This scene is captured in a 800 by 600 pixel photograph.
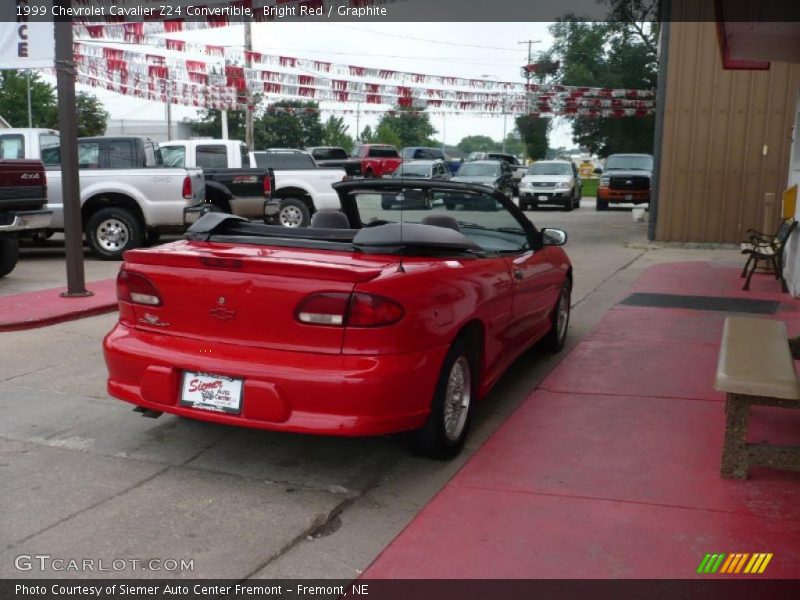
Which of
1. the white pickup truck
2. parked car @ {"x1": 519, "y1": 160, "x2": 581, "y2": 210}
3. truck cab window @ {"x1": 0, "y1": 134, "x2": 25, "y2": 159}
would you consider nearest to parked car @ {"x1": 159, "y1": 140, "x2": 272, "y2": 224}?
the white pickup truck

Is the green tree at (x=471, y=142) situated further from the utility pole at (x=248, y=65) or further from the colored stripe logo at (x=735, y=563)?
the utility pole at (x=248, y=65)

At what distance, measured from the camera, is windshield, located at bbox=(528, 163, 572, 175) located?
2683 centimetres

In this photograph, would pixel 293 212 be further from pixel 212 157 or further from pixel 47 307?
pixel 47 307

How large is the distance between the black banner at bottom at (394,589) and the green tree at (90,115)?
155ft

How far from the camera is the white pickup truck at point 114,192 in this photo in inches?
510

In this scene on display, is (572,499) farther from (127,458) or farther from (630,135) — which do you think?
(630,135)

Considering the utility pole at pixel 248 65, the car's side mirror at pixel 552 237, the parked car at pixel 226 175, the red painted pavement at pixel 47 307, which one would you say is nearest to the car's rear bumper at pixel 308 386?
the car's side mirror at pixel 552 237

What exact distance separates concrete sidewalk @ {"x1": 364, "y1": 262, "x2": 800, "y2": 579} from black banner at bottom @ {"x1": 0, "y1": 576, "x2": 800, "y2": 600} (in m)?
0.07

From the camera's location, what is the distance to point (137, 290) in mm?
4328

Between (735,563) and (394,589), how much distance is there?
4.66 ft

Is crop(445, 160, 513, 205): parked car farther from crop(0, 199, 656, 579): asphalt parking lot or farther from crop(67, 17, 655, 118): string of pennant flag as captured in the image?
crop(0, 199, 656, 579): asphalt parking lot

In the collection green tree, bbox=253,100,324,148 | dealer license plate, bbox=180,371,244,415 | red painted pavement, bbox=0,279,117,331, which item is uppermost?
green tree, bbox=253,100,324,148

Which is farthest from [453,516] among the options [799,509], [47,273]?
[47,273]

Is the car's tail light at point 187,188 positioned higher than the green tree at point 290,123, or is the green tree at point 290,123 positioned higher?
the green tree at point 290,123
